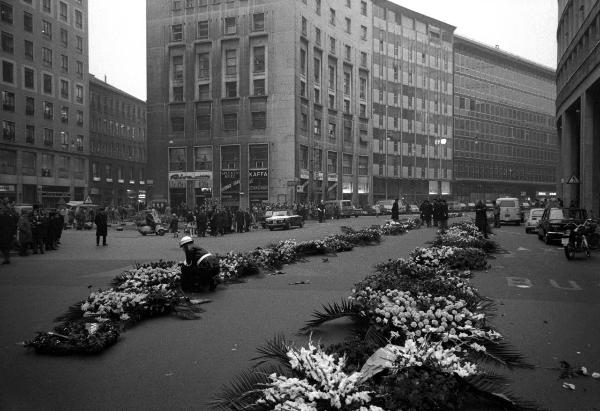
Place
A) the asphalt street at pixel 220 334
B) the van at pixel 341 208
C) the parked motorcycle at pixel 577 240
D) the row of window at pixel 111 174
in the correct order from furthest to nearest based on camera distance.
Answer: the row of window at pixel 111 174 < the van at pixel 341 208 < the parked motorcycle at pixel 577 240 < the asphalt street at pixel 220 334

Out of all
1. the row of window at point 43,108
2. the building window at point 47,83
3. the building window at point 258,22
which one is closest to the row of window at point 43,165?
the row of window at point 43,108

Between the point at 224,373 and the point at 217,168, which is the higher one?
the point at 217,168

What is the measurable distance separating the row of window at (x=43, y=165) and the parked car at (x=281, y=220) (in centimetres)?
2227

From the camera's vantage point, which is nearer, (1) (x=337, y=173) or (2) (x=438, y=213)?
(2) (x=438, y=213)

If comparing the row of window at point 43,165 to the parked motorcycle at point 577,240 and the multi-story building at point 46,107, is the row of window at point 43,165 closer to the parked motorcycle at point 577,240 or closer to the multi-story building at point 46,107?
the multi-story building at point 46,107

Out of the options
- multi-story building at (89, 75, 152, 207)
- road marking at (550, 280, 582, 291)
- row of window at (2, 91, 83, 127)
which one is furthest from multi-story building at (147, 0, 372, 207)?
road marking at (550, 280, 582, 291)

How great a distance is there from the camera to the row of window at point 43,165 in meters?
43.6

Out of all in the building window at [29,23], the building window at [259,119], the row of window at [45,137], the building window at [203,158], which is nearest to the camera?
the building window at [29,23]

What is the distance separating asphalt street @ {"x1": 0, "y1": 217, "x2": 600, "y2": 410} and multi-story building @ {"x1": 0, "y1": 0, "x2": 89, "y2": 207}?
1917cm

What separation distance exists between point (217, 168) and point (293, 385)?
53.8m

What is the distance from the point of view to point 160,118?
58.4 metres

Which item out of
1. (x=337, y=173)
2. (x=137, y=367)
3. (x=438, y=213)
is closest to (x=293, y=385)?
(x=137, y=367)

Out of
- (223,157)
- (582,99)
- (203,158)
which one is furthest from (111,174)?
(582,99)

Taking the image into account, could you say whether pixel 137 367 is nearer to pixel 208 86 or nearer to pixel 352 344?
pixel 352 344
